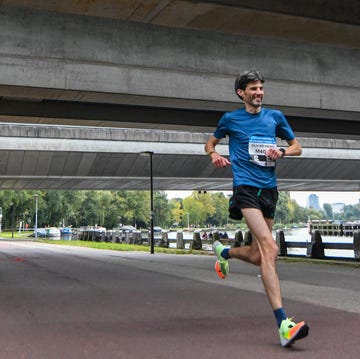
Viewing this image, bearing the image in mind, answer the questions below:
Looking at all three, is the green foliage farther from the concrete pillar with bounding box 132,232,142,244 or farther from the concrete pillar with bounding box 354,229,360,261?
the concrete pillar with bounding box 354,229,360,261

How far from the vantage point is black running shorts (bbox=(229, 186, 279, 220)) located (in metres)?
4.20

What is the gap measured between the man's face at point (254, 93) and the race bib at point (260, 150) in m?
0.32

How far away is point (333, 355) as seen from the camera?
382 centimetres

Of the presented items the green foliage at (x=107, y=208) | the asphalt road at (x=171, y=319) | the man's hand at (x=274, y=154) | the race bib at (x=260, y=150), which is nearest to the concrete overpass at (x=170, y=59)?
the asphalt road at (x=171, y=319)

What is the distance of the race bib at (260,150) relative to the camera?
4301 mm

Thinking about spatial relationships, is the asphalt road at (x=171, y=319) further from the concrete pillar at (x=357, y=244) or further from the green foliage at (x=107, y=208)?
the green foliage at (x=107, y=208)

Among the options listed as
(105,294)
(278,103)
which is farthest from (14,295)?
(278,103)

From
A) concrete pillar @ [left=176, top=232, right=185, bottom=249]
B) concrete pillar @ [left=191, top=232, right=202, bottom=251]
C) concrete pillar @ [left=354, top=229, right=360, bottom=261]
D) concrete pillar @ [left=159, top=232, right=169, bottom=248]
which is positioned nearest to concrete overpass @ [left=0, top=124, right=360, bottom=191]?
concrete pillar @ [left=159, top=232, right=169, bottom=248]

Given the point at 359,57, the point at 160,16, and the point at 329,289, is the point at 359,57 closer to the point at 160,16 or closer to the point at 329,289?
the point at 160,16

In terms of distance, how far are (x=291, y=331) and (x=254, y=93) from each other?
2.06 metres

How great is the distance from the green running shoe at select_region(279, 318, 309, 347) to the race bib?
1.36m

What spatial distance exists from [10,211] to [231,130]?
252 ft

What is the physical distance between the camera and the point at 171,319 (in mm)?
5559

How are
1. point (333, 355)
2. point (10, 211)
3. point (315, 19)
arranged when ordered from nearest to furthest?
point (333, 355)
point (315, 19)
point (10, 211)
